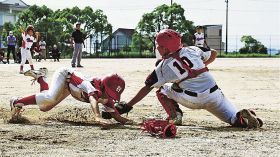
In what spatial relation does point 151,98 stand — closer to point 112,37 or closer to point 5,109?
point 5,109

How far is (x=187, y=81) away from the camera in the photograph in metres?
7.32

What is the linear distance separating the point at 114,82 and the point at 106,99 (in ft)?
0.78

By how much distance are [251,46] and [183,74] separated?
71.4 meters

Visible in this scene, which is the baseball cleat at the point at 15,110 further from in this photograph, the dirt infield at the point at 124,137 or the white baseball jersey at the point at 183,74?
the white baseball jersey at the point at 183,74

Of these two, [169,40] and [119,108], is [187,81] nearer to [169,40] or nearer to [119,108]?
[169,40]

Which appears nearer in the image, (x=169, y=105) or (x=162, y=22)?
(x=169, y=105)

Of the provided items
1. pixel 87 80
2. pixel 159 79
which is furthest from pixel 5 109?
pixel 159 79

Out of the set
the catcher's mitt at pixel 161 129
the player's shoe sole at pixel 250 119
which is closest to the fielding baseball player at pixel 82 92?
the catcher's mitt at pixel 161 129

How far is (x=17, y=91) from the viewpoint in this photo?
13258mm

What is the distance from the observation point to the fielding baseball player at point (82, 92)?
7.39 m

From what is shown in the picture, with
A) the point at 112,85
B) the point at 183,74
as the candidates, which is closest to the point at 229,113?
the point at 183,74

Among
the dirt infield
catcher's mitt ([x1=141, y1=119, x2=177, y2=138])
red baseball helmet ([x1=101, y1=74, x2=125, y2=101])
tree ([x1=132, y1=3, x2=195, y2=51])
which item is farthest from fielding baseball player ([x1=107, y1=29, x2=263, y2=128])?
tree ([x1=132, y1=3, x2=195, y2=51])

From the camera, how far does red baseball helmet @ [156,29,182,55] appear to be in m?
7.24

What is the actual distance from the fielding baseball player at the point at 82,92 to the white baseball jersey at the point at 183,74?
485mm
